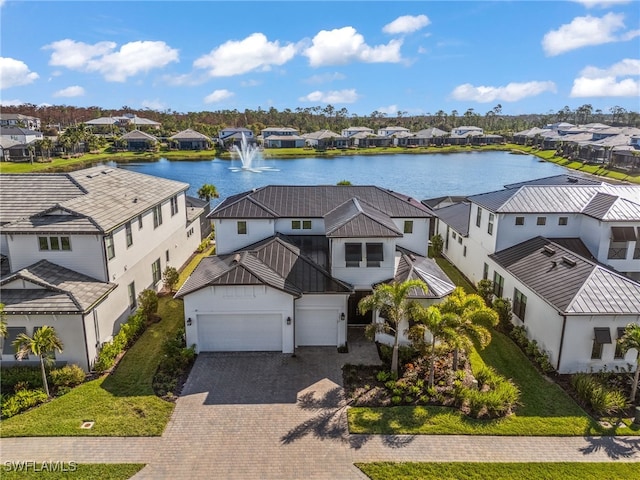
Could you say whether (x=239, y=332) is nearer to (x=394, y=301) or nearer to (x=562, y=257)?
(x=394, y=301)

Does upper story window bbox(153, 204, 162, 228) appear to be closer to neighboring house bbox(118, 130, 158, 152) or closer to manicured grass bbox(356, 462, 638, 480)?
manicured grass bbox(356, 462, 638, 480)

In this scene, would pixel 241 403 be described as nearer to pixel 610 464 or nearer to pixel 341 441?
pixel 341 441

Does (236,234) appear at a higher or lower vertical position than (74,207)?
lower

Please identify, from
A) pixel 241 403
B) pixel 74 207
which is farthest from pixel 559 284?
pixel 74 207

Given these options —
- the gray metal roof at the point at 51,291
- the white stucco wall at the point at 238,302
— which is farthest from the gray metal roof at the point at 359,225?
the gray metal roof at the point at 51,291

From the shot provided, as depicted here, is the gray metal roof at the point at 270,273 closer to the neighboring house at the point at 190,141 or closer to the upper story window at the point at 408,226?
the upper story window at the point at 408,226

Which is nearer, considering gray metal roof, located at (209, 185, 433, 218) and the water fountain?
gray metal roof, located at (209, 185, 433, 218)

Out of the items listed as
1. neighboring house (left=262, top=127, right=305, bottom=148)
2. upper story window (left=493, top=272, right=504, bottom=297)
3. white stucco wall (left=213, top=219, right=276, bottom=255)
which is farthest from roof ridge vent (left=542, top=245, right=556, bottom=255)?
neighboring house (left=262, top=127, right=305, bottom=148)
